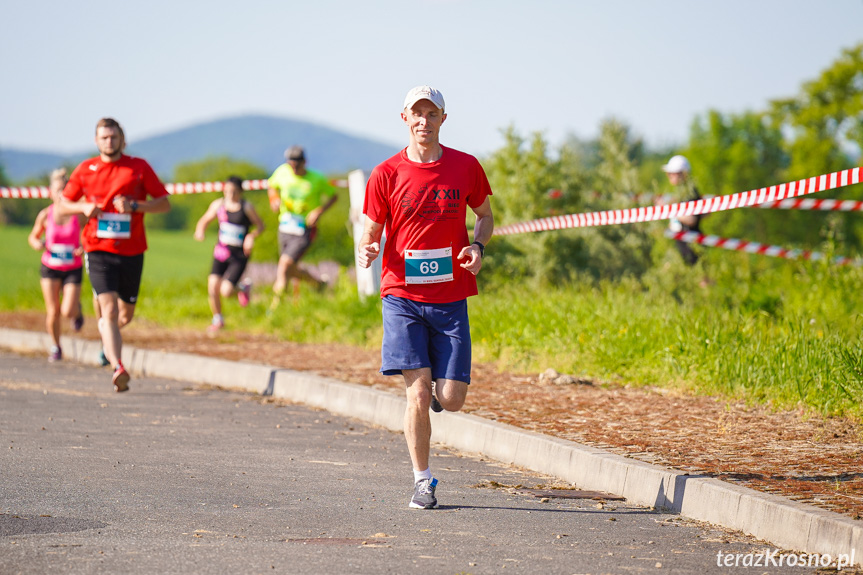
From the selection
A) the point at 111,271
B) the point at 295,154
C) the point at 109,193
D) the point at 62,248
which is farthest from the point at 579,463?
the point at 295,154

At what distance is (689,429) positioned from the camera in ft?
24.3

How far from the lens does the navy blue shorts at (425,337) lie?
591 centimetres

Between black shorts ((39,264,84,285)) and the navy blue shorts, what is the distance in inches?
297

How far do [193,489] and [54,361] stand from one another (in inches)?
286

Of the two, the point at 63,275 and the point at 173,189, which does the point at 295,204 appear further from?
the point at 63,275

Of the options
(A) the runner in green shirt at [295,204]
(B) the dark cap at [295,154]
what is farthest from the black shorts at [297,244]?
(B) the dark cap at [295,154]

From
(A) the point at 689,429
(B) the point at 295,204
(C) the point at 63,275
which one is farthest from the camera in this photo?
(B) the point at 295,204

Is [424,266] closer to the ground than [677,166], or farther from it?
closer to the ground

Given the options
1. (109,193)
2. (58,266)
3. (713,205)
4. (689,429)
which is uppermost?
(713,205)

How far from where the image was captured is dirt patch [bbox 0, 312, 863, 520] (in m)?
5.96

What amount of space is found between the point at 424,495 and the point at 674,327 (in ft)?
15.0

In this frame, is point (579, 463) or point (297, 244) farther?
point (297, 244)

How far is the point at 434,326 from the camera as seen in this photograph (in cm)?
596

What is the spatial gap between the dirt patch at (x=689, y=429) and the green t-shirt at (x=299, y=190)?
5032 mm
